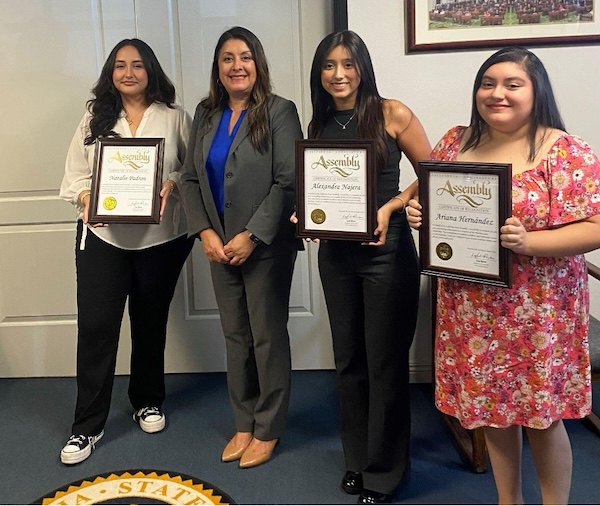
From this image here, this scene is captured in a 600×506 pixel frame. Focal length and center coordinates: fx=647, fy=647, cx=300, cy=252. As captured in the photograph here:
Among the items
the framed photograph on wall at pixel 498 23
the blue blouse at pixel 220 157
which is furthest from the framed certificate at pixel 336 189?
the framed photograph on wall at pixel 498 23

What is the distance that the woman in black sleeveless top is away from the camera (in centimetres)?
173

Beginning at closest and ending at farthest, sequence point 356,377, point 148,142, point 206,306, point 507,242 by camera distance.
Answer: point 507,242 < point 356,377 < point 148,142 < point 206,306

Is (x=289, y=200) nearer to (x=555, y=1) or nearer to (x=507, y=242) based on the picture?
(x=507, y=242)

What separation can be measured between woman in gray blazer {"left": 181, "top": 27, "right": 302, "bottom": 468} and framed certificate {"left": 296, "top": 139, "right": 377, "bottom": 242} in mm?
204

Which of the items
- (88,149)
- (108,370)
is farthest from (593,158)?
(108,370)

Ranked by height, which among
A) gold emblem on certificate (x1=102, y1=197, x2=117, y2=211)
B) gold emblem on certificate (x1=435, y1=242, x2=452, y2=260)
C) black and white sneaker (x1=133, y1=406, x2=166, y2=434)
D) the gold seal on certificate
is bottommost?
black and white sneaker (x1=133, y1=406, x2=166, y2=434)

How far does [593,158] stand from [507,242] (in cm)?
27

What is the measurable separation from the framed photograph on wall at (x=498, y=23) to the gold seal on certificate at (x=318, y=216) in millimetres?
1050

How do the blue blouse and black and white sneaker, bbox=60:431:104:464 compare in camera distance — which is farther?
black and white sneaker, bbox=60:431:104:464

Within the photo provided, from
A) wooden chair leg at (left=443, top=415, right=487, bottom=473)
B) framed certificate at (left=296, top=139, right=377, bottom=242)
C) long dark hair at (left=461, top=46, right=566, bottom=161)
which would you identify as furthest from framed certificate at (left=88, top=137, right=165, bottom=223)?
wooden chair leg at (left=443, top=415, right=487, bottom=473)

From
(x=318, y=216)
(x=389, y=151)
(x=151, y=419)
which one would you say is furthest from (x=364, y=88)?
(x=151, y=419)

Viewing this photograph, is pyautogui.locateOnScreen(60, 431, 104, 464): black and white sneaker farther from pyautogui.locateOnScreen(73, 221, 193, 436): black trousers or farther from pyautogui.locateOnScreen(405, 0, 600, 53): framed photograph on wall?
pyautogui.locateOnScreen(405, 0, 600, 53): framed photograph on wall

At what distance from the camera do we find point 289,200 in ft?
6.57

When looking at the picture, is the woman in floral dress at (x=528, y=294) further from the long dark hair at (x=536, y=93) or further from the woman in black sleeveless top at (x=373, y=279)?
the woman in black sleeveless top at (x=373, y=279)
